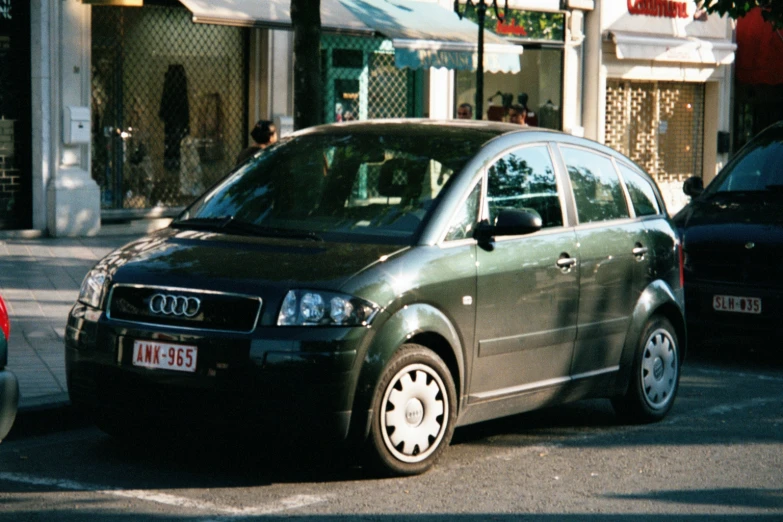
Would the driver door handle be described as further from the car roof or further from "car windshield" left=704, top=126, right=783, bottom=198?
"car windshield" left=704, top=126, right=783, bottom=198

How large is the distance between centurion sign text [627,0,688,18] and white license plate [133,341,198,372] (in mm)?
21157

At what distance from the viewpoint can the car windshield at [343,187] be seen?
21.8 ft

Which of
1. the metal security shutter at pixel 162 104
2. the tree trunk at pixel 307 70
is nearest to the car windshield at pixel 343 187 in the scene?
the tree trunk at pixel 307 70

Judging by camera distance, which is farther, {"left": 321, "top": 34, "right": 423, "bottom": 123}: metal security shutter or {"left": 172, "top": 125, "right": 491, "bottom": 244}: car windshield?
{"left": 321, "top": 34, "right": 423, "bottom": 123}: metal security shutter

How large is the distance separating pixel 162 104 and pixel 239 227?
1217 centimetres

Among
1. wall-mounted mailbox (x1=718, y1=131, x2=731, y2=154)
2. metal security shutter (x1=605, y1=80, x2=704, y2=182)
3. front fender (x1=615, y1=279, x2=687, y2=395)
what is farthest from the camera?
wall-mounted mailbox (x1=718, y1=131, x2=731, y2=154)

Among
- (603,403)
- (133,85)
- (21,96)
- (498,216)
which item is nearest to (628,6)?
(133,85)

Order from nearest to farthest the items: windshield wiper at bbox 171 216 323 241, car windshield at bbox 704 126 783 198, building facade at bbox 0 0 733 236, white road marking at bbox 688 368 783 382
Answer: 1. windshield wiper at bbox 171 216 323 241
2. white road marking at bbox 688 368 783 382
3. car windshield at bbox 704 126 783 198
4. building facade at bbox 0 0 733 236

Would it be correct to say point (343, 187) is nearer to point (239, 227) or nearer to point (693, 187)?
point (239, 227)

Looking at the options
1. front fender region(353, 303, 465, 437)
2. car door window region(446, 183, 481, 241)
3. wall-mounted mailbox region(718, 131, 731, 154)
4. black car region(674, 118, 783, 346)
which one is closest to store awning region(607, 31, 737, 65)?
wall-mounted mailbox region(718, 131, 731, 154)

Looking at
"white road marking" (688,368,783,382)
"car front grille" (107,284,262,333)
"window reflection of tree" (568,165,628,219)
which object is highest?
"window reflection of tree" (568,165,628,219)

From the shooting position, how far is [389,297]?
239 inches

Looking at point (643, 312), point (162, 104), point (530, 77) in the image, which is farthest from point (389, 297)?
point (530, 77)

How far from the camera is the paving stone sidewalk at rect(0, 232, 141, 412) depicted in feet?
25.9
